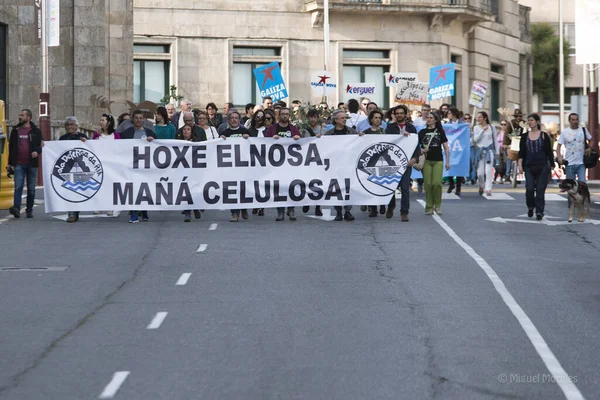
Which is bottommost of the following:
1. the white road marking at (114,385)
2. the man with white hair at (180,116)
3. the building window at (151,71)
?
the white road marking at (114,385)

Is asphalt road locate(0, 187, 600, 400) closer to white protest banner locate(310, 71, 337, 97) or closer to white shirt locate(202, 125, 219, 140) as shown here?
white shirt locate(202, 125, 219, 140)

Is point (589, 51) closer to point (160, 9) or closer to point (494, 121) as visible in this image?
point (160, 9)

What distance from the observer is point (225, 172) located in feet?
75.5

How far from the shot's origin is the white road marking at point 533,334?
9.68 m

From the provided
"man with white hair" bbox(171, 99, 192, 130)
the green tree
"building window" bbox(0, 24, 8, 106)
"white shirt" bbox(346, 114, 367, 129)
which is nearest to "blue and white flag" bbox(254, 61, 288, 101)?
"building window" bbox(0, 24, 8, 106)

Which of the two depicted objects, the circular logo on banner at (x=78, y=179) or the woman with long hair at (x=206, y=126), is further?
the woman with long hair at (x=206, y=126)

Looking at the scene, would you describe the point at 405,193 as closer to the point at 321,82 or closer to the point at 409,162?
the point at 409,162

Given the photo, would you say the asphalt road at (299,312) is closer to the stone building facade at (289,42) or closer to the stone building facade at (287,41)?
the stone building facade at (289,42)

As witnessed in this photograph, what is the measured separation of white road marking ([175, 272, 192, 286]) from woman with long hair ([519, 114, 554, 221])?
9.25 meters

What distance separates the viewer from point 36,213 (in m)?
24.6

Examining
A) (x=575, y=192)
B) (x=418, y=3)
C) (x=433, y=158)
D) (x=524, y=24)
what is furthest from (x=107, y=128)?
(x=524, y=24)

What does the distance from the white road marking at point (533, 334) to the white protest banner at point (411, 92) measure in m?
20.4

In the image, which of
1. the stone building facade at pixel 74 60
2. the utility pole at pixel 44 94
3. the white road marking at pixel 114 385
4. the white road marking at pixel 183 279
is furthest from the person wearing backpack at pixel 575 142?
the white road marking at pixel 114 385

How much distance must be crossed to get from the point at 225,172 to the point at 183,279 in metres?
7.68
